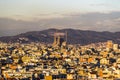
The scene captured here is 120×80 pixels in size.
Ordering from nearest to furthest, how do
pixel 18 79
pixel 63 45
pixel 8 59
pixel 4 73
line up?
pixel 18 79
pixel 4 73
pixel 8 59
pixel 63 45

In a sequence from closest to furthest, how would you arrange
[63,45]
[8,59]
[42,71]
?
[42,71], [8,59], [63,45]

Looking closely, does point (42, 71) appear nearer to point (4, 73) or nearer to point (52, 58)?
point (4, 73)

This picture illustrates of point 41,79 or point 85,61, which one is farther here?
point 85,61

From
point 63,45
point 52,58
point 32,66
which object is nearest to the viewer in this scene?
point 32,66

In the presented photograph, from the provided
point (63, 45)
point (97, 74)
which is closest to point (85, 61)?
point (97, 74)

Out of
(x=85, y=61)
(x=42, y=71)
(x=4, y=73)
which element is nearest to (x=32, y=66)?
(x=42, y=71)

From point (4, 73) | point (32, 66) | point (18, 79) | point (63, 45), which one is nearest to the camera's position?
point (18, 79)

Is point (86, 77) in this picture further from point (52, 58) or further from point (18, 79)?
point (52, 58)

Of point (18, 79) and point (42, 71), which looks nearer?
point (18, 79)

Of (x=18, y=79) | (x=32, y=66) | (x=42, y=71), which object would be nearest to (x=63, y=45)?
(x=32, y=66)
